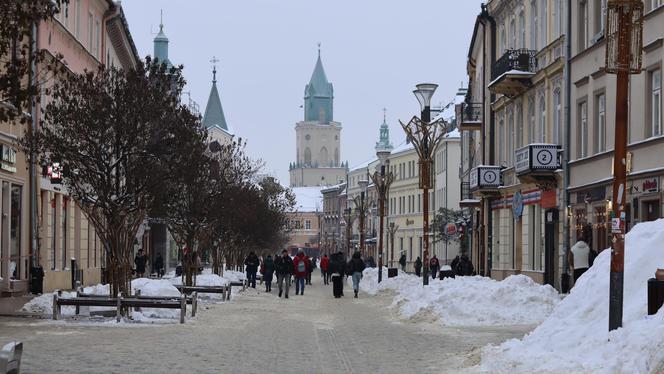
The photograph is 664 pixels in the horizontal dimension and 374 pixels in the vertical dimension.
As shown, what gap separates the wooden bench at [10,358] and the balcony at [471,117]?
137ft

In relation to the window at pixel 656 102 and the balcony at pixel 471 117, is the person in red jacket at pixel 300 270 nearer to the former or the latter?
the balcony at pixel 471 117

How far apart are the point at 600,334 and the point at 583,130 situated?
2111 centimetres

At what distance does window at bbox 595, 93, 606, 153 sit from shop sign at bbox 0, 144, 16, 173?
14.4 m

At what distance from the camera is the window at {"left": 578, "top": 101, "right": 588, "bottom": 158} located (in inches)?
1315

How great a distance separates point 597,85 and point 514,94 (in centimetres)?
1053

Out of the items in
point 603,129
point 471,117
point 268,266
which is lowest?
point 268,266

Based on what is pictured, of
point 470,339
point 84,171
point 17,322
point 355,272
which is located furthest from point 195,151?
point 355,272

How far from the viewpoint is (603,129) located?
3156cm

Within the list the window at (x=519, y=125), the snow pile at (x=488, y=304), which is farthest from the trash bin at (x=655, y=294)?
the window at (x=519, y=125)

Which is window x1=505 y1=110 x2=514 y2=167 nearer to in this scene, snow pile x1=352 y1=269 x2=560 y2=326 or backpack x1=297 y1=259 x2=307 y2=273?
backpack x1=297 y1=259 x2=307 y2=273

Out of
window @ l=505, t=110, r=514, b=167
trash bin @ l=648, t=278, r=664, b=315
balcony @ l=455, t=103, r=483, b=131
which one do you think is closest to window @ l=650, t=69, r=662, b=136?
trash bin @ l=648, t=278, r=664, b=315

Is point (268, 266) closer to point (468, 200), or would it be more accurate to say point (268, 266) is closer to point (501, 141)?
point (501, 141)

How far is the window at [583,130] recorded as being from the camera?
1315 inches

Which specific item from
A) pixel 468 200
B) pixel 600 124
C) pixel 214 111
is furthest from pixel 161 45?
pixel 600 124
